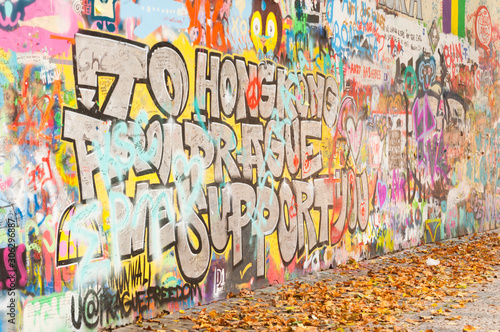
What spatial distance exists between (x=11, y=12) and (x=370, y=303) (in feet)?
17.5

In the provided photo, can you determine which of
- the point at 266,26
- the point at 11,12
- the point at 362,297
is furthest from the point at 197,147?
the point at 362,297

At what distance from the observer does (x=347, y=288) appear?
8.39 m

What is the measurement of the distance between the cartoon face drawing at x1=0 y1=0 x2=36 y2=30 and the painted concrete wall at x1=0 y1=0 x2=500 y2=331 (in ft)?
0.05

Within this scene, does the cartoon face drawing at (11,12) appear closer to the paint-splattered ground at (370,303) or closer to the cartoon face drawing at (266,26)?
the paint-splattered ground at (370,303)

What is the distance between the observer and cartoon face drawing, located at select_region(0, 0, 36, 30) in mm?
5270

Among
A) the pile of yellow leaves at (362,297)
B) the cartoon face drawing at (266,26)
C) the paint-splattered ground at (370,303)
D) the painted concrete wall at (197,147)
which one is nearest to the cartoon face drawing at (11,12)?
the painted concrete wall at (197,147)

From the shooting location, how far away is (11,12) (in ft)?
17.5

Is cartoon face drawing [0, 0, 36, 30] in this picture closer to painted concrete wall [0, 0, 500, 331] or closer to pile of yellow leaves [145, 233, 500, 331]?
painted concrete wall [0, 0, 500, 331]

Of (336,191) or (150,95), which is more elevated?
(150,95)

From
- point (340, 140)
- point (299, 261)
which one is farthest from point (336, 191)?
point (299, 261)

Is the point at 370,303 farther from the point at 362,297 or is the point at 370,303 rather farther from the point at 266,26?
the point at 266,26

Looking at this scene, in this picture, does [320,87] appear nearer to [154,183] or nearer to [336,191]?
[336,191]

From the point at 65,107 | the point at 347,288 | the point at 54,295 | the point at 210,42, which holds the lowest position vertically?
the point at 347,288

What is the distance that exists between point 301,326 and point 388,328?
93 cm
